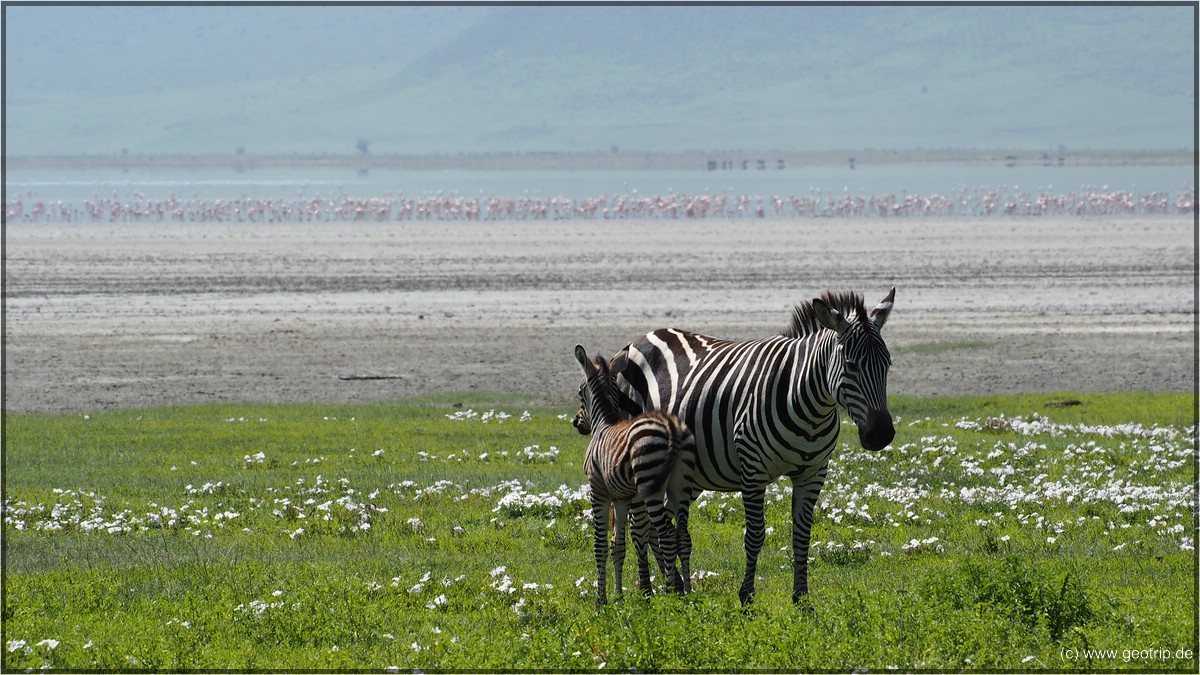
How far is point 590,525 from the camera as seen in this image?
14.3 m

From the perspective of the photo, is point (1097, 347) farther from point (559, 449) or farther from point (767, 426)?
point (767, 426)

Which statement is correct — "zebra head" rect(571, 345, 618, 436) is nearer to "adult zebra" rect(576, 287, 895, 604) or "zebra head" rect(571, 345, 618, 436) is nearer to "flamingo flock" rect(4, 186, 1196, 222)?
"adult zebra" rect(576, 287, 895, 604)

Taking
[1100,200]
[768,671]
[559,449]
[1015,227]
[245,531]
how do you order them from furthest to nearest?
[1100,200], [1015,227], [559,449], [245,531], [768,671]

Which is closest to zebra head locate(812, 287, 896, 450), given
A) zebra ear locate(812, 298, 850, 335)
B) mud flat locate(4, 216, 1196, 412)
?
zebra ear locate(812, 298, 850, 335)

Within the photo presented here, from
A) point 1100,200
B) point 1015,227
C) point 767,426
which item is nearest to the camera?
point 767,426

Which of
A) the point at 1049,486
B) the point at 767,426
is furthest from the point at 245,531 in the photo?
the point at 1049,486

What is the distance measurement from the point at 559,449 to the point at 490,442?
1258 millimetres

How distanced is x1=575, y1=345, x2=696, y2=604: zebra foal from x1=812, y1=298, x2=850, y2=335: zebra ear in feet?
4.71

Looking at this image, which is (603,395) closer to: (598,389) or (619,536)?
(598,389)

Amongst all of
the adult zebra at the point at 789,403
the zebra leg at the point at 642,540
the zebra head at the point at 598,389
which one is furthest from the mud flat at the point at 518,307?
the zebra leg at the point at 642,540

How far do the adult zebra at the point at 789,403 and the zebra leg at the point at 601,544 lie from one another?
0.80 meters

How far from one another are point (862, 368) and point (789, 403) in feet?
2.61

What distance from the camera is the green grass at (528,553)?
9406mm

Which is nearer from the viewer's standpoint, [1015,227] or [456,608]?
[456,608]
